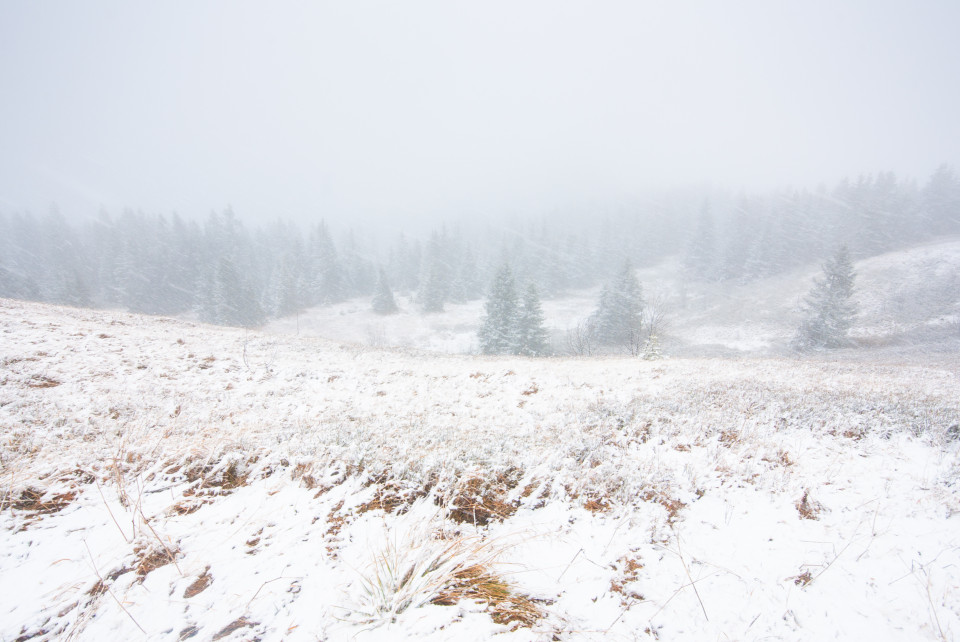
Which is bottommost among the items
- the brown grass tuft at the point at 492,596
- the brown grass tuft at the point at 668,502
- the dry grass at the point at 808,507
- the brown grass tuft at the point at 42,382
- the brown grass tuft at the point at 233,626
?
the dry grass at the point at 808,507

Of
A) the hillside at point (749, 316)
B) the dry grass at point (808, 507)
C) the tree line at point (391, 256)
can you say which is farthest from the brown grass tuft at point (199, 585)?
the tree line at point (391, 256)

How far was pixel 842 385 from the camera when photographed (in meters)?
9.38

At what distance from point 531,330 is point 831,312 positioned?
2783 centimetres

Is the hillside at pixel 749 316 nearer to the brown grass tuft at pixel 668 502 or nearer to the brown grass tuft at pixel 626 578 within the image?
the brown grass tuft at pixel 668 502

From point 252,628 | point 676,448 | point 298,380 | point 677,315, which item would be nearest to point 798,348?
point 677,315

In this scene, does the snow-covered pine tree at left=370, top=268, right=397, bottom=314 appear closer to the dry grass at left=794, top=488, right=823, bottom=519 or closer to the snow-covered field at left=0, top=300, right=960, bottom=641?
the snow-covered field at left=0, top=300, right=960, bottom=641

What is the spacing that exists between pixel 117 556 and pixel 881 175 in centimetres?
9867

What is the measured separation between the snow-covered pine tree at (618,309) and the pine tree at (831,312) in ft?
49.3

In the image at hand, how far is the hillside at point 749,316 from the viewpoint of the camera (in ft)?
120

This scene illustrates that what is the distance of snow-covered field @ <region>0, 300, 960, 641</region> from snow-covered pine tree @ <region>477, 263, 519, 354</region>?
27.9 meters

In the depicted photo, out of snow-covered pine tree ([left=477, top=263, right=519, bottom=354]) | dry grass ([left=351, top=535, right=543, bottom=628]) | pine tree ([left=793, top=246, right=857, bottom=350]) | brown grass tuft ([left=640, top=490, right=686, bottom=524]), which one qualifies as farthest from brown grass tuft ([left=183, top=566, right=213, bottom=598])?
pine tree ([left=793, top=246, right=857, bottom=350])

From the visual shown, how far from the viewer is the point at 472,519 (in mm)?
3756

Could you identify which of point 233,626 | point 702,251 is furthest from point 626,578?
point 702,251

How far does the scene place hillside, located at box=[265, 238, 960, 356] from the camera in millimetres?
36562
